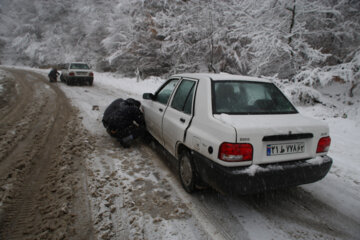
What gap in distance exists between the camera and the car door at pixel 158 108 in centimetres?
384

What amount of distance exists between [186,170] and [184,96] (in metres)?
1.09

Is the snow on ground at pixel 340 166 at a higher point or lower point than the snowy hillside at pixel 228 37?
lower

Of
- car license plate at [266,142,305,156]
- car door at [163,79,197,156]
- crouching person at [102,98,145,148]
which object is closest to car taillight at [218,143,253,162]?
car license plate at [266,142,305,156]

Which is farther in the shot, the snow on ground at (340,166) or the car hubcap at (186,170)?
the car hubcap at (186,170)

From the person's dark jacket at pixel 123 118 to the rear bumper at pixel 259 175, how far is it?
2455mm

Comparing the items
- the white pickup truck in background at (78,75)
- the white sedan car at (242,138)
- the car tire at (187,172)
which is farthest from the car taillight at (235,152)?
the white pickup truck in background at (78,75)

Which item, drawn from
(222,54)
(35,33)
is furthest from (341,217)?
(35,33)

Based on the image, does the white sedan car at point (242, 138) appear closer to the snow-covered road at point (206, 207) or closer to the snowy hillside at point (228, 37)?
the snow-covered road at point (206, 207)

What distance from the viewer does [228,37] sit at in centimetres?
1292

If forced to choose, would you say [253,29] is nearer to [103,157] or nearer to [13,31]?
[103,157]

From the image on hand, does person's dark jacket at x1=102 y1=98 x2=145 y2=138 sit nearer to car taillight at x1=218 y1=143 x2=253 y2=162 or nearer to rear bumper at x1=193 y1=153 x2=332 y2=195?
rear bumper at x1=193 y1=153 x2=332 y2=195

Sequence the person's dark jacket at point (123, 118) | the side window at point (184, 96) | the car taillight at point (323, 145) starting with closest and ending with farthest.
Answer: the car taillight at point (323, 145) < the side window at point (184, 96) < the person's dark jacket at point (123, 118)

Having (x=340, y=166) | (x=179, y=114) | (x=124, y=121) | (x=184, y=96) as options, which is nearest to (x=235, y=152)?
(x=179, y=114)

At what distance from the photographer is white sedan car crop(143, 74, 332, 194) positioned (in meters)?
2.29
